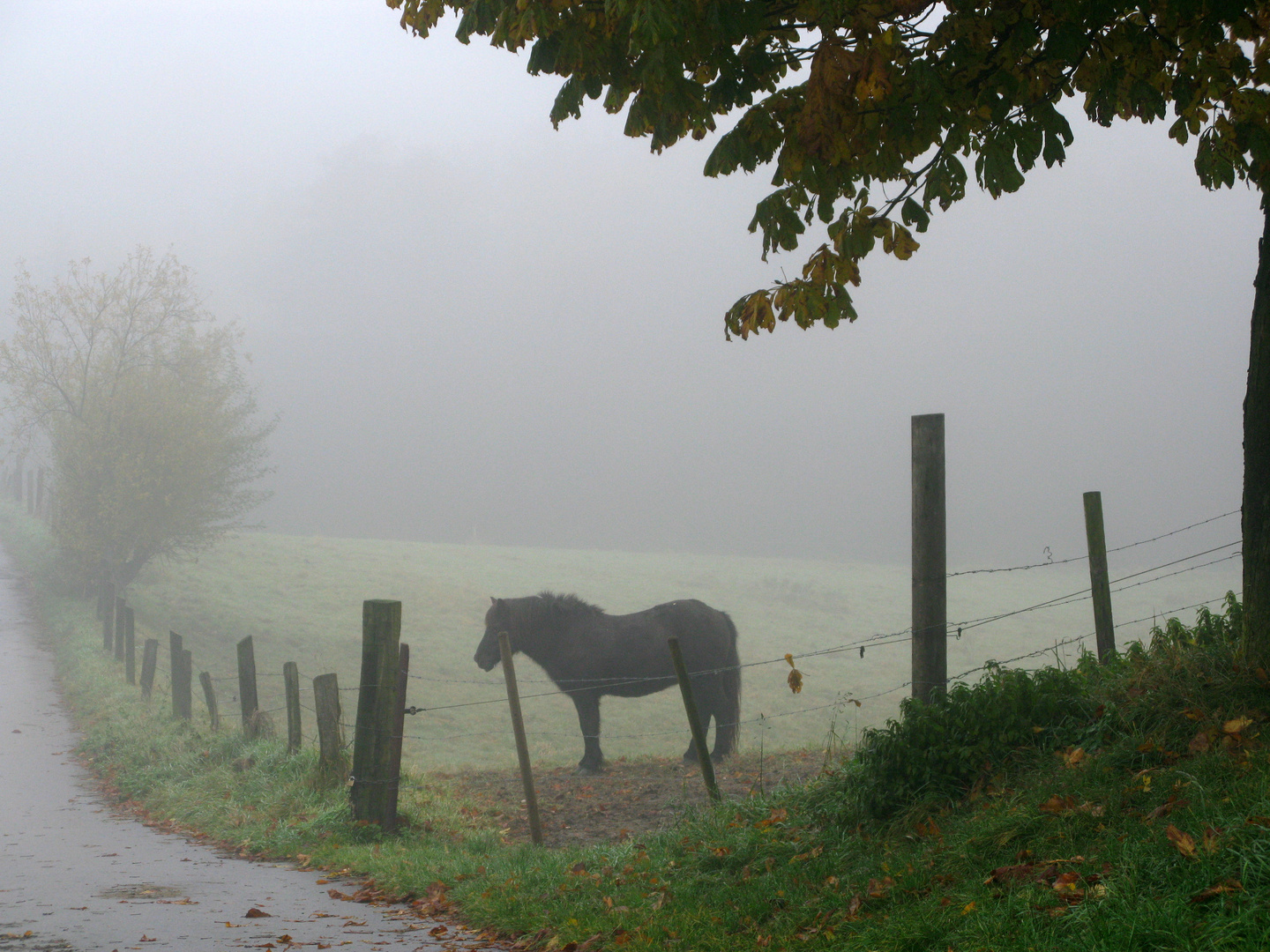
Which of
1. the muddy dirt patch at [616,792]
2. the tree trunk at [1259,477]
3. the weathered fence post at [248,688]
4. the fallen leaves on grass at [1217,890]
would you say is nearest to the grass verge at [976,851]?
the fallen leaves on grass at [1217,890]

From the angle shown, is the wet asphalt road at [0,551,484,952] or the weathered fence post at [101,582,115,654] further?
the weathered fence post at [101,582,115,654]

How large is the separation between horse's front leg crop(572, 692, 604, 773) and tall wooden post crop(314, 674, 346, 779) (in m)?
3.50

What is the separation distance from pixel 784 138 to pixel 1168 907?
3.66 m

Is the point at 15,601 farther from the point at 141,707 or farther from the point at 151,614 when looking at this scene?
the point at 141,707

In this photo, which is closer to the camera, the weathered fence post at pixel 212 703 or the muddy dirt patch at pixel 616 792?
the muddy dirt patch at pixel 616 792

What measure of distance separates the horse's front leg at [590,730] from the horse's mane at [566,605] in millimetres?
1229

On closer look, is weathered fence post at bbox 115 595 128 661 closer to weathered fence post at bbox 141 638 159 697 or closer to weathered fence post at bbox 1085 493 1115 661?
weathered fence post at bbox 141 638 159 697

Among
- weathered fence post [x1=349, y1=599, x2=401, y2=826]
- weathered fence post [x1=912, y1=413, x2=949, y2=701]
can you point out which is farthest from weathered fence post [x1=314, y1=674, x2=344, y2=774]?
→ weathered fence post [x1=912, y1=413, x2=949, y2=701]

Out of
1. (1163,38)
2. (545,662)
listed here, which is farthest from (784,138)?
(545,662)

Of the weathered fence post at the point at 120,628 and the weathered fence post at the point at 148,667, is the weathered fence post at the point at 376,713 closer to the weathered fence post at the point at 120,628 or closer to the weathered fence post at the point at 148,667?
the weathered fence post at the point at 148,667

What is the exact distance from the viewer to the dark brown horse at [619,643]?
1331cm

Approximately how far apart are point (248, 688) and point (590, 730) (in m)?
4.44

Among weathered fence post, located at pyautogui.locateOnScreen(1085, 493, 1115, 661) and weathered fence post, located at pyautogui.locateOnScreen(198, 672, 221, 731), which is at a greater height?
weathered fence post, located at pyautogui.locateOnScreen(1085, 493, 1115, 661)

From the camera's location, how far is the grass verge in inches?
131
